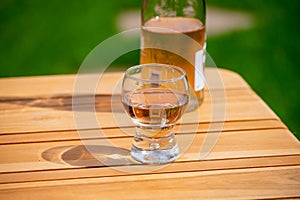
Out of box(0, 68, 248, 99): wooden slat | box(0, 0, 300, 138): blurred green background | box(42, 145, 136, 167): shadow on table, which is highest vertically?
box(0, 68, 248, 99): wooden slat

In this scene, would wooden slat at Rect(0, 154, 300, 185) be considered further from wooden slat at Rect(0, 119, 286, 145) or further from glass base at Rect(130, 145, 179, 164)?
wooden slat at Rect(0, 119, 286, 145)

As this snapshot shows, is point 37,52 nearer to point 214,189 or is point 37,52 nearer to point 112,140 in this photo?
point 112,140

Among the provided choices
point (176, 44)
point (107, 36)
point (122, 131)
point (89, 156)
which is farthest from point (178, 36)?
point (107, 36)

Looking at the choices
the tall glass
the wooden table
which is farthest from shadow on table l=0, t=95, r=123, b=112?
the tall glass

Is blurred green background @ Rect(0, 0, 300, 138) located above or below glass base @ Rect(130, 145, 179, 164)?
below

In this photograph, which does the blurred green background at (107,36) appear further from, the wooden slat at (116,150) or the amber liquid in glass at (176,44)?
the wooden slat at (116,150)

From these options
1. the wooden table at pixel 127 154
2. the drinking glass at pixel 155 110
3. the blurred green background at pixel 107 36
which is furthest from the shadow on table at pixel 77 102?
the blurred green background at pixel 107 36

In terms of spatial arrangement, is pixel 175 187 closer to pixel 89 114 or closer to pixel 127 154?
pixel 127 154
